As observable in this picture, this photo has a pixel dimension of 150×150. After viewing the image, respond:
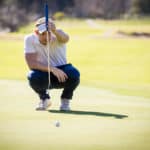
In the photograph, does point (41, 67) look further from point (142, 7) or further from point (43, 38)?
point (142, 7)

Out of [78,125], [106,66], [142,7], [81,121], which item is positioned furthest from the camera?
[142,7]

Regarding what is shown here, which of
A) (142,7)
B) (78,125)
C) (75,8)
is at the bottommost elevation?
(75,8)

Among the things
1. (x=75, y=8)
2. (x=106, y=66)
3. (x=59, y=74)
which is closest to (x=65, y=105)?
(x=59, y=74)

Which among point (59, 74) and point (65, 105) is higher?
point (59, 74)

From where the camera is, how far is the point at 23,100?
30.2 feet

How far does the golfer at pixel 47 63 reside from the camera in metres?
8.20

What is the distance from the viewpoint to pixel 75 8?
60.9m

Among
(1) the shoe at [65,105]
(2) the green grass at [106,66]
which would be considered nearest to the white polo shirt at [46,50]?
(1) the shoe at [65,105]

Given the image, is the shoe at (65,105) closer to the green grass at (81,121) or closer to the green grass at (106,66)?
the green grass at (81,121)

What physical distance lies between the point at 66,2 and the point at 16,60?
1388 inches

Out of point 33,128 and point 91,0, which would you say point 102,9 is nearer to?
point 91,0

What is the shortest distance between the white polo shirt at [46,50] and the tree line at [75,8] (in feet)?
149

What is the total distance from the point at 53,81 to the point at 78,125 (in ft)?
5.30

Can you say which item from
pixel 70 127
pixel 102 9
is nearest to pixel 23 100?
pixel 70 127
